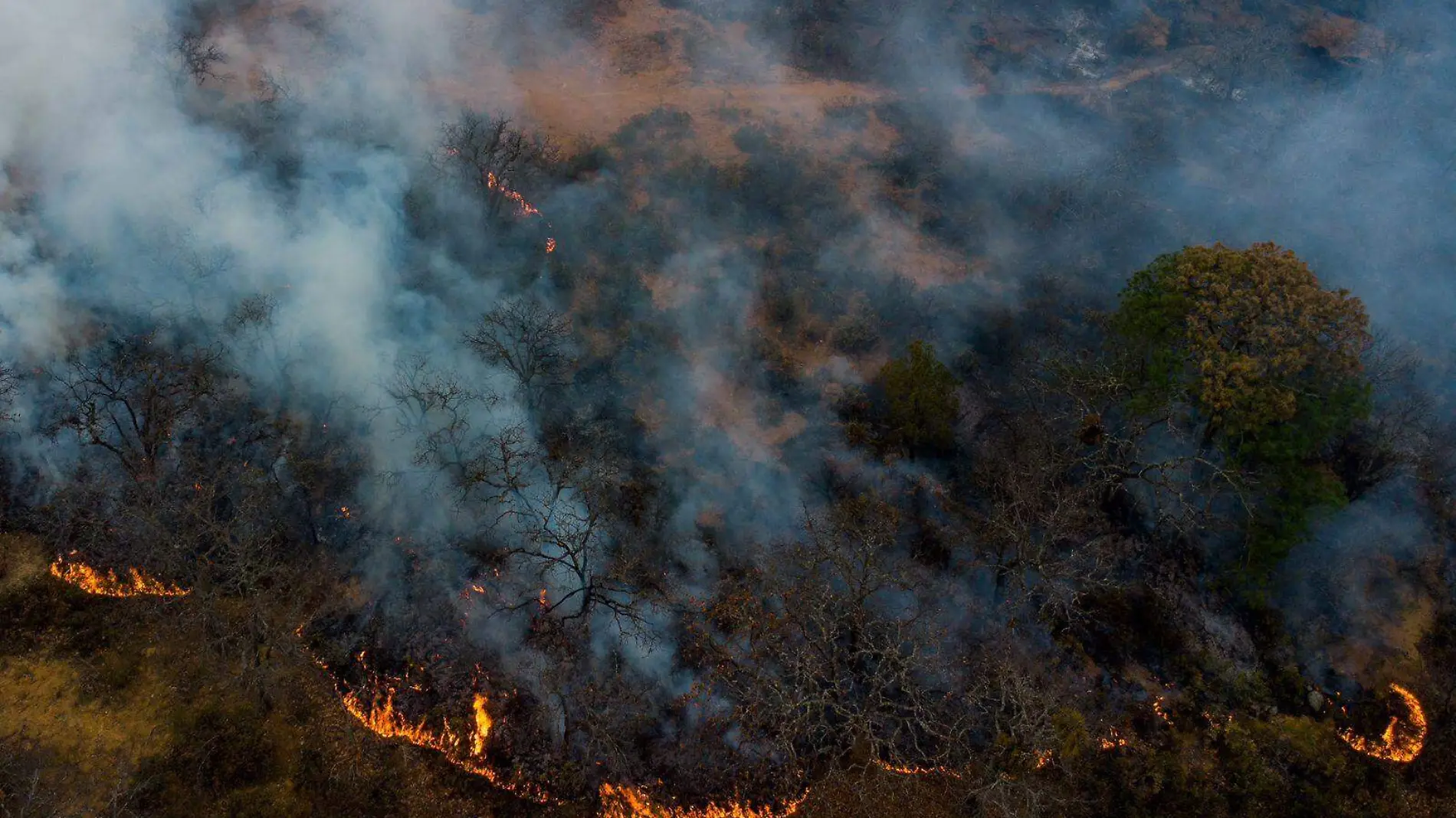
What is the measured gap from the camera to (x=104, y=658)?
2095 centimetres

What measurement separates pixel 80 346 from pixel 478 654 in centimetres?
1550

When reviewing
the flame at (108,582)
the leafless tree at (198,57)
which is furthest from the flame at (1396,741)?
the leafless tree at (198,57)

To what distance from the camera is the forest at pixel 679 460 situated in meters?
20.1

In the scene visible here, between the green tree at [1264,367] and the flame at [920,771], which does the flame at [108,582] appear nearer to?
the flame at [920,771]

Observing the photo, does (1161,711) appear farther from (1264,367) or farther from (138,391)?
(138,391)

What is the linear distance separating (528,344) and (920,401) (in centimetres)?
1196

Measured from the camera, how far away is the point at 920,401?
2425 centimetres

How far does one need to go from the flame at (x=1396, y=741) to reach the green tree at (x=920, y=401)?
1279 cm

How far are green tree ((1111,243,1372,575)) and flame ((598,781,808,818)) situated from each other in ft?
47.3

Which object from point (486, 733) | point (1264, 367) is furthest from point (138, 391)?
point (1264, 367)

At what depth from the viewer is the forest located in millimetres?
20094

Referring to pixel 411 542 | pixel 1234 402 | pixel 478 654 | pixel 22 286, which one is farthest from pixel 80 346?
pixel 1234 402

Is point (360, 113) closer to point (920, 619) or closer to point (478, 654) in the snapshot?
point (478, 654)

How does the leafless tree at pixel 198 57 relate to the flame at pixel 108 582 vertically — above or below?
above
